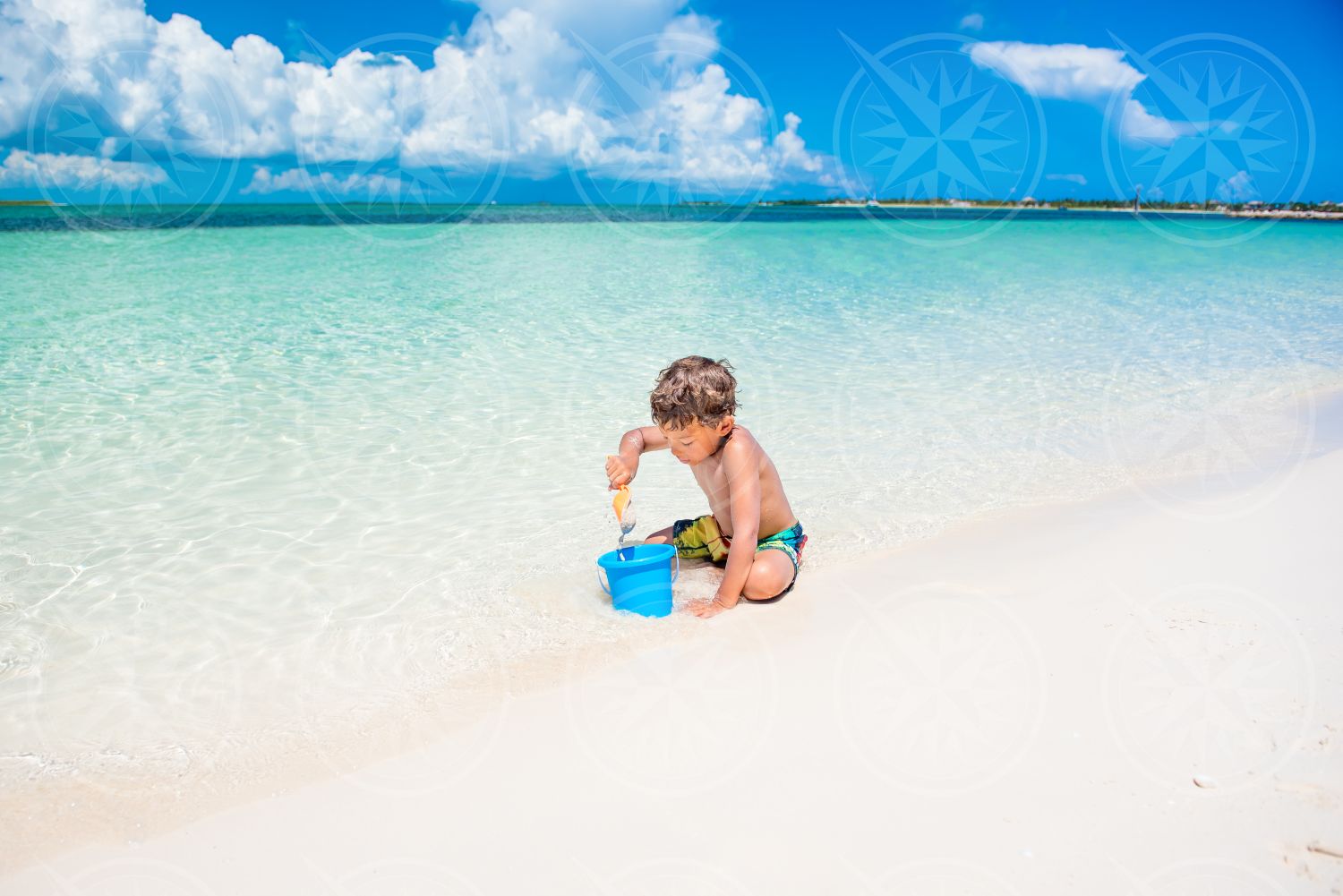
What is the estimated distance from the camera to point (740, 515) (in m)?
3.37

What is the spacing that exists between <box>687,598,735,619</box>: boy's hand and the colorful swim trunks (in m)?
0.18

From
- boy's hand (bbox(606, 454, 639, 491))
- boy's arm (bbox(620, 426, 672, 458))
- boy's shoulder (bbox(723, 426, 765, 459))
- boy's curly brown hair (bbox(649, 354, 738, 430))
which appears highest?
boy's curly brown hair (bbox(649, 354, 738, 430))

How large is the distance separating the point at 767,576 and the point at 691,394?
868 millimetres

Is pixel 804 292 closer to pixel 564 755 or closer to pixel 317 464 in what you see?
pixel 317 464

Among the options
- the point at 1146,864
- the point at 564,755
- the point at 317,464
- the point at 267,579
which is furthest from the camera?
the point at 317,464

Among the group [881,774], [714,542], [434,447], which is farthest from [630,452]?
[434,447]

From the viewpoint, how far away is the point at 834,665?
2918 mm

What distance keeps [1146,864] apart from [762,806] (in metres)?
0.93

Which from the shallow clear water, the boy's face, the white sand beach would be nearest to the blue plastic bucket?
the shallow clear water

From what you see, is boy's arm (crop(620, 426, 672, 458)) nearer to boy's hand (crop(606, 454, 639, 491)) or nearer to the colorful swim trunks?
boy's hand (crop(606, 454, 639, 491))

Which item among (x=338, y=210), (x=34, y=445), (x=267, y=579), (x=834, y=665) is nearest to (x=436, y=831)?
(x=834, y=665)

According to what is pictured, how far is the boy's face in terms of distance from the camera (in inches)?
132

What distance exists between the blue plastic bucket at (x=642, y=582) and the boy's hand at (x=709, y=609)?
0.38ft

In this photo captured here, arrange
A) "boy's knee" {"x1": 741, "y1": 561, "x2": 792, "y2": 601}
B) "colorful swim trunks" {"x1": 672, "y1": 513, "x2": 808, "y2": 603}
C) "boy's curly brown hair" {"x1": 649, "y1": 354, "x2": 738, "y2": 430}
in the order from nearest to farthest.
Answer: "boy's curly brown hair" {"x1": 649, "y1": 354, "x2": 738, "y2": 430}, "boy's knee" {"x1": 741, "y1": 561, "x2": 792, "y2": 601}, "colorful swim trunks" {"x1": 672, "y1": 513, "x2": 808, "y2": 603}
